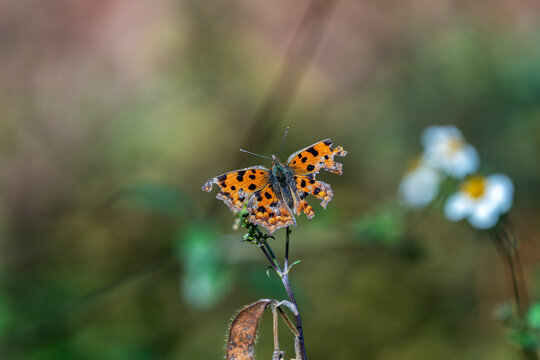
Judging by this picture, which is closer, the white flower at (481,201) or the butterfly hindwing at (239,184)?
the butterfly hindwing at (239,184)

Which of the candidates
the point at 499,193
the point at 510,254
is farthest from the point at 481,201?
the point at 510,254

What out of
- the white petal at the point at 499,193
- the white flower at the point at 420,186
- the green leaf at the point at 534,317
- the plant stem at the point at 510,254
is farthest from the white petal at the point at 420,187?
the green leaf at the point at 534,317

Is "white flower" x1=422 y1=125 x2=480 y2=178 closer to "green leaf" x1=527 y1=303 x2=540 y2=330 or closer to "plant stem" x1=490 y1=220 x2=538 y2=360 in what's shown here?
"plant stem" x1=490 y1=220 x2=538 y2=360

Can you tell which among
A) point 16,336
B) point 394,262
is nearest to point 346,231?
point 394,262

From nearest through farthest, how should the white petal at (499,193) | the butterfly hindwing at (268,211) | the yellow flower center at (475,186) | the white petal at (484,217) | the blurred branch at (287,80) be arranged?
the butterfly hindwing at (268,211)
the white petal at (484,217)
the white petal at (499,193)
the yellow flower center at (475,186)
the blurred branch at (287,80)

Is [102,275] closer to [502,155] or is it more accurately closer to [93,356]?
[93,356]

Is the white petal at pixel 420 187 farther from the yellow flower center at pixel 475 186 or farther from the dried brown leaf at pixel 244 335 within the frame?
the dried brown leaf at pixel 244 335
